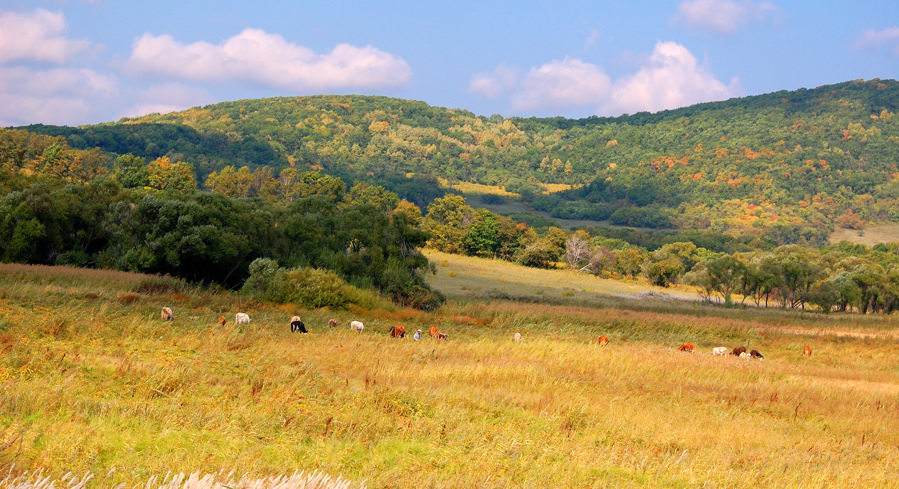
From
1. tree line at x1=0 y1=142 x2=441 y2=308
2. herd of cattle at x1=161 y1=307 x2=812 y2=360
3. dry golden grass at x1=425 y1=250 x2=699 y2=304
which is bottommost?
dry golden grass at x1=425 y1=250 x2=699 y2=304

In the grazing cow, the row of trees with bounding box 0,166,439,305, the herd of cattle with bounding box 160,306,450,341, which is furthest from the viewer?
the row of trees with bounding box 0,166,439,305

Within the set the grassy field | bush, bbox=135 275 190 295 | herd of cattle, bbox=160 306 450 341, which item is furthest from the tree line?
herd of cattle, bbox=160 306 450 341

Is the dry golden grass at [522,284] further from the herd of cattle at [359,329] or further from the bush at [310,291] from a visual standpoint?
the herd of cattle at [359,329]

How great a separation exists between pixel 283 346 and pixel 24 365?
599 centimetres

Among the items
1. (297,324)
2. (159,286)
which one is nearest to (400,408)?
(297,324)

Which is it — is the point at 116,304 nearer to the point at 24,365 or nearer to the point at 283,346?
the point at 283,346

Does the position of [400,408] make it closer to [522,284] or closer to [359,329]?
[359,329]

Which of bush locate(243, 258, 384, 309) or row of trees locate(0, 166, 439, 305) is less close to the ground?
row of trees locate(0, 166, 439, 305)

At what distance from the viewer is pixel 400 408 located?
10516 mm

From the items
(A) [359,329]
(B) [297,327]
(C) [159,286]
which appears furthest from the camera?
(C) [159,286]

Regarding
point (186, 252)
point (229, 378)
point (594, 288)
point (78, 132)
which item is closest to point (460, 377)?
point (229, 378)

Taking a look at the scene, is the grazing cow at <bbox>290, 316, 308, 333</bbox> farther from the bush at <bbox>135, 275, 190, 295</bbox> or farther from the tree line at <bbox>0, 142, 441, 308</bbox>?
the tree line at <bbox>0, 142, 441, 308</bbox>

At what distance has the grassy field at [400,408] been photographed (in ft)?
24.4

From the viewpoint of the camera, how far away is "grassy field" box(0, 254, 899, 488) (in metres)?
7.44
